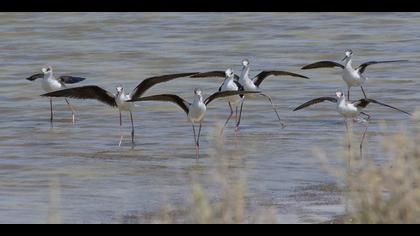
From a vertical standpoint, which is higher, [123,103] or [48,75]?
[48,75]

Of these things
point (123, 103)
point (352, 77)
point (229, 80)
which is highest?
point (352, 77)

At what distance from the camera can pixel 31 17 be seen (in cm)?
3453

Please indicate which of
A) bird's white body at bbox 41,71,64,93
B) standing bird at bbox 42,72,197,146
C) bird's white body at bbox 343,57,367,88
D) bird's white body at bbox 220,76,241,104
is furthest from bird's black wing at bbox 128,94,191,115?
bird's white body at bbox 343,57,367,88

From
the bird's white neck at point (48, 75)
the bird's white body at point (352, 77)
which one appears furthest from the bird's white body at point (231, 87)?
the bird's white neck at point (48, 75)

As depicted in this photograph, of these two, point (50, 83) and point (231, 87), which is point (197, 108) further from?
point (50, 83)

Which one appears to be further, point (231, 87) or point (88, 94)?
point (231, 87)

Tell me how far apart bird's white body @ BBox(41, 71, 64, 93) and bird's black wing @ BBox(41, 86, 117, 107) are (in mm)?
2964

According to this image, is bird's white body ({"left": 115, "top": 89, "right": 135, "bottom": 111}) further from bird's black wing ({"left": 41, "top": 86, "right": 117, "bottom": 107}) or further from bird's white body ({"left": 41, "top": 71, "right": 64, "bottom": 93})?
bird's white body ({"left": 41, "top": 71, "right": 64, "bottom": 93})

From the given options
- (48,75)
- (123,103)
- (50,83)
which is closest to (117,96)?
(123,103)

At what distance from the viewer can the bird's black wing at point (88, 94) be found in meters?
16.4

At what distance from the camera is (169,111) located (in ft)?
64.7

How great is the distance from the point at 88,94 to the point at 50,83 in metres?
3.62

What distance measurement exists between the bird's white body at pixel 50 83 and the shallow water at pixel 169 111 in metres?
0.35

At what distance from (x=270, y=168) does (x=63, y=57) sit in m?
13.5
